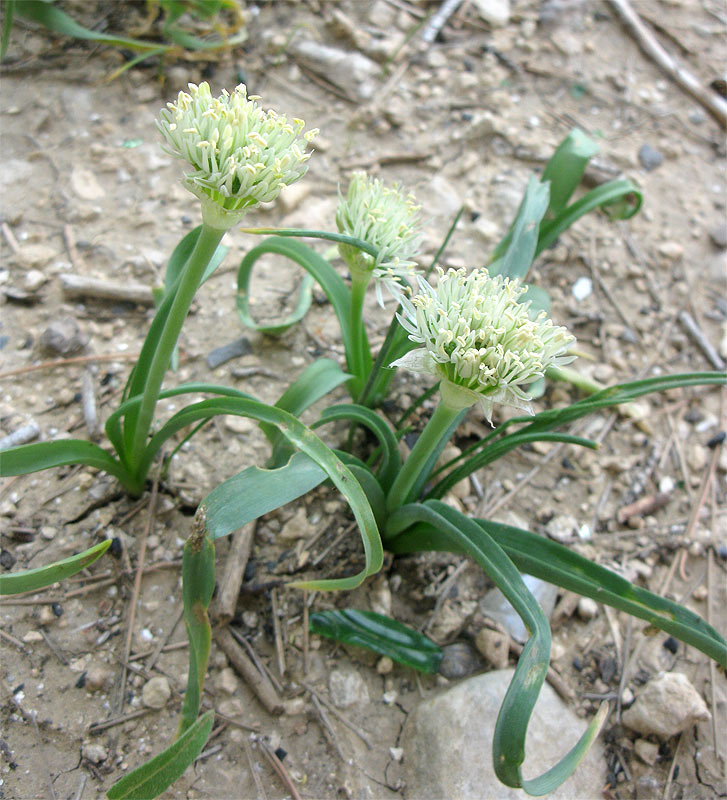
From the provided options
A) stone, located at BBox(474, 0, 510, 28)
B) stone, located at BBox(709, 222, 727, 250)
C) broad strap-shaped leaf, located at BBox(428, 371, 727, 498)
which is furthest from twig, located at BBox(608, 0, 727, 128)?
broad strap-shaped leaf, located at BBox(428, 371, 727, 498)

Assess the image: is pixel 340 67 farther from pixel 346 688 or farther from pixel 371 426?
pixel 346 688

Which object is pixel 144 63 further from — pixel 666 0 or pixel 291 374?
pixel 666 0

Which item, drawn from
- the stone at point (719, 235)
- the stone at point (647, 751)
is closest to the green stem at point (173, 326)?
the stone at point (647, 751)

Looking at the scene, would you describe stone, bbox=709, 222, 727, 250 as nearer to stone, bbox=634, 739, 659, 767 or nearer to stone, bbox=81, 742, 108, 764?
stone, bbox=634, 739, 659, 767

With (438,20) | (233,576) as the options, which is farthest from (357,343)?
(438,20)

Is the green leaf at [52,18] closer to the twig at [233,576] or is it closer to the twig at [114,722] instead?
the twig at [233,576]

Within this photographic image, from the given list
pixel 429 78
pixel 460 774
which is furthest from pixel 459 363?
pixel 429 78
